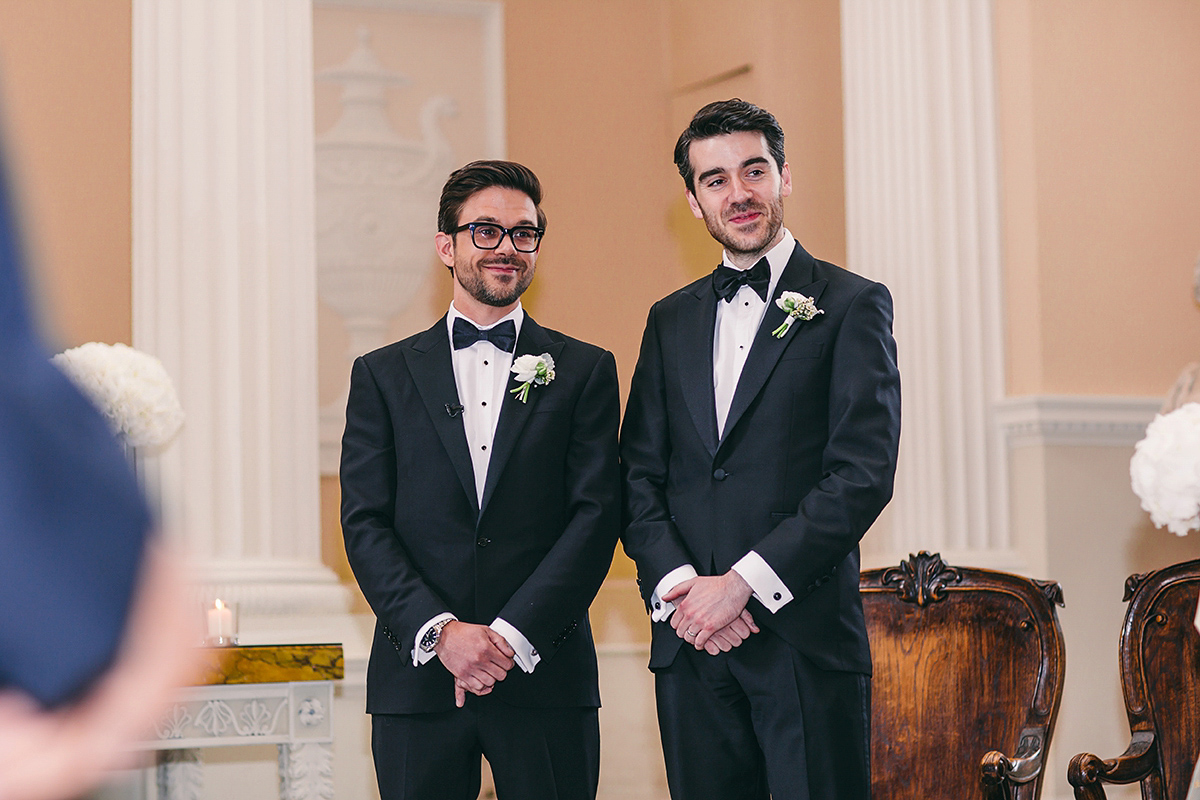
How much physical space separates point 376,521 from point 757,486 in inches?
30.8

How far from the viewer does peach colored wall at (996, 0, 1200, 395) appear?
4.92m

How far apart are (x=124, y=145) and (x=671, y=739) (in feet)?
9.48

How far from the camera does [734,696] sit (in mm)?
2576

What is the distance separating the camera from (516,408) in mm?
2883

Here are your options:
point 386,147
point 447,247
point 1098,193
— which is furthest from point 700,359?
point 386,147

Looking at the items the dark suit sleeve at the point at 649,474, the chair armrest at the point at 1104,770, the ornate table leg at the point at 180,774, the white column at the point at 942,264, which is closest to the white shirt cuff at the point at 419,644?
the dark suit sleeve at the point at 649,474

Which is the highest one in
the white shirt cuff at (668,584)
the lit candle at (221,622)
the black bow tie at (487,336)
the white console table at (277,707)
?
the black bow tie at (487,336)

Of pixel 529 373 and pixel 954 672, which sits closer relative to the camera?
pixel 529 373

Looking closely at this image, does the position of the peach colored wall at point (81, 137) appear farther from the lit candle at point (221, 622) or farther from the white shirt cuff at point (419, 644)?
the white shirt cuff at point (419, 644)

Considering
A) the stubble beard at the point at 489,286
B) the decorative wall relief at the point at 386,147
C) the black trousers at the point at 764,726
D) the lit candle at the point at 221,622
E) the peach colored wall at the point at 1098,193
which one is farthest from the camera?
the decorative wall relief at the point at 386,147

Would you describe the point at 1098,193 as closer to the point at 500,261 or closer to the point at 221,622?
the point at 500,261

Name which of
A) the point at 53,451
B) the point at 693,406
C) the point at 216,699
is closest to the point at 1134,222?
the point at 693,406

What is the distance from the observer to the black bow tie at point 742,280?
2791 mm

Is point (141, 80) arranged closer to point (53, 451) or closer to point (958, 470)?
point (958, 470)
